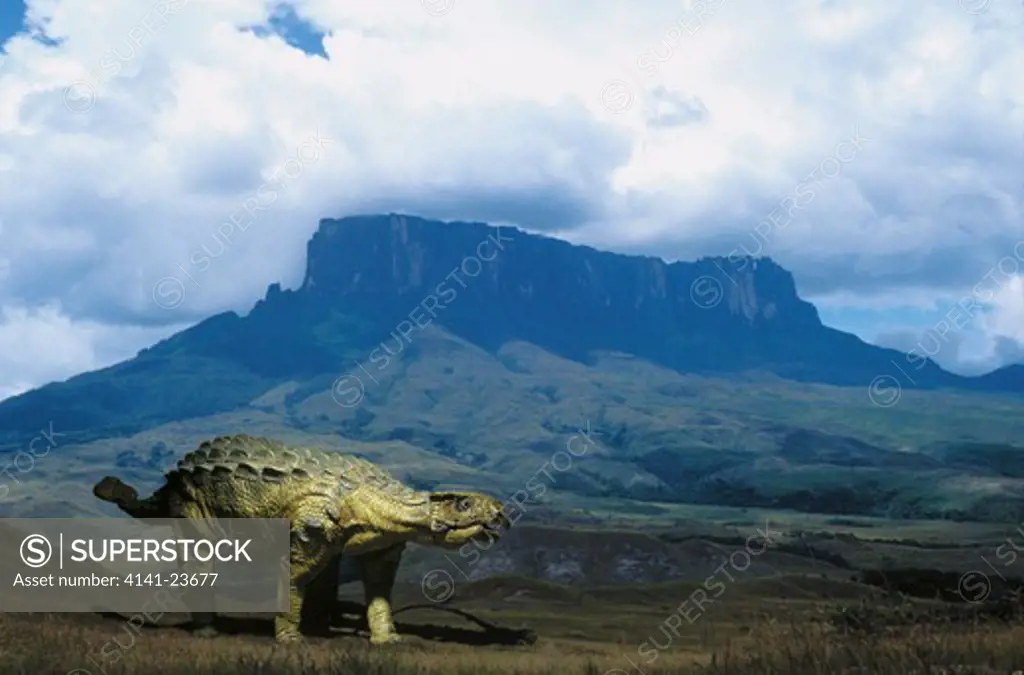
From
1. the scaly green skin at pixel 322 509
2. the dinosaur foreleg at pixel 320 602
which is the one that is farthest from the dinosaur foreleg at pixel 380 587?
the dinosaur foreleg at pixel 320 602

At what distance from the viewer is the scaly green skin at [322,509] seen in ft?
55.5

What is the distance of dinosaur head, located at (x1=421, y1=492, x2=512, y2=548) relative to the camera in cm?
1673

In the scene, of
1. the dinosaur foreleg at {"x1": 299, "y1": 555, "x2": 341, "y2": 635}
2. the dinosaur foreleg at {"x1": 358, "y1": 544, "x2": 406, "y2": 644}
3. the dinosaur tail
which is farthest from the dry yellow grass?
the dinosaur tail

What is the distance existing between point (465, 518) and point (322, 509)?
201cm

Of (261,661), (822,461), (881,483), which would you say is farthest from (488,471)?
(261,661)

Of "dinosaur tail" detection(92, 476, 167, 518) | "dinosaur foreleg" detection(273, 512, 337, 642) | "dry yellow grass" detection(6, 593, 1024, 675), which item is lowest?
"dry yellow grass" detection(6, 593, 1024, 675)

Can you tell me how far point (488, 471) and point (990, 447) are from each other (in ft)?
196

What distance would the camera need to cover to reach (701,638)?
62.4 feet

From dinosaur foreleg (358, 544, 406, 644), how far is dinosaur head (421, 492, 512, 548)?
1217 millimetres

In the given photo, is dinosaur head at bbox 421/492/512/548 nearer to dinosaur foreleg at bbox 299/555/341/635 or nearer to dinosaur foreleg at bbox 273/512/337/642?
dinosaur foreleg at bbox 273/512/337/642

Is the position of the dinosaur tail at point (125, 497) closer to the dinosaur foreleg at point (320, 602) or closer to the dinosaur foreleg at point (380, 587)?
the dinosaur foreleg at point (320, 602)

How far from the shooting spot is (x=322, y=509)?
17328mm

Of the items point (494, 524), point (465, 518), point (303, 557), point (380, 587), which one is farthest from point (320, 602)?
point (494, 524)

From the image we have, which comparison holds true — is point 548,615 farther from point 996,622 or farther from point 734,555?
point 734,555
